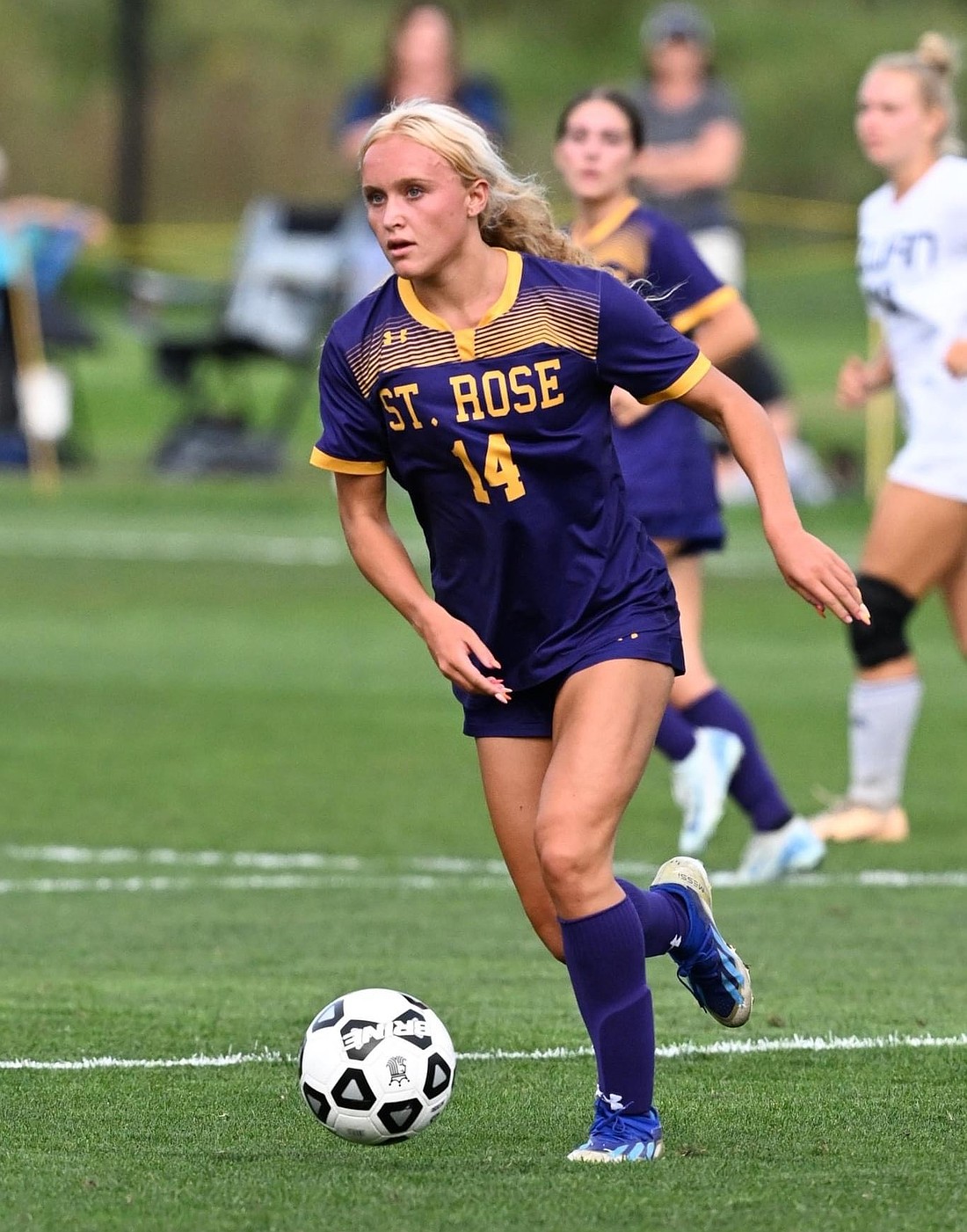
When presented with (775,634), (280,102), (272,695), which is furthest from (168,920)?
(280,102)

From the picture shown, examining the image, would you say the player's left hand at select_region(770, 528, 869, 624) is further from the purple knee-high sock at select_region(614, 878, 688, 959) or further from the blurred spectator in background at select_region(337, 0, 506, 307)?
the blurred spectator in background at select_region(337, 0, 506, 307)

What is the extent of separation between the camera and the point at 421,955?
669 centimetres

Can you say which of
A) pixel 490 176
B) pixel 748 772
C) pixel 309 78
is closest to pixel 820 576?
pixel 490 176

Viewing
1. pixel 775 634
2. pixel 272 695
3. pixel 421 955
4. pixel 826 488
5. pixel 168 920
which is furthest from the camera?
pixel 826 488

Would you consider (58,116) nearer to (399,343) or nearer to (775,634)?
(775,634)

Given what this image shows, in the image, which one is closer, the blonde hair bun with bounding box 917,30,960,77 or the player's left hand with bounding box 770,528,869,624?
the player's left hand with bounding box 770,528,869,624

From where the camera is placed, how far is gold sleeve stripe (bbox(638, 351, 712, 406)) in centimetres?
492

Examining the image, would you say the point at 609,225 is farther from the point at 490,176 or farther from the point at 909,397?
the point at 490,176

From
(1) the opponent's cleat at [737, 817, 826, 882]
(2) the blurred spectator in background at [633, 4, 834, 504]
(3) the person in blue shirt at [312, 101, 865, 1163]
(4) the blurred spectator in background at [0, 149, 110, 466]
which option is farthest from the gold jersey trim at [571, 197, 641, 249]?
(4) the blurred spectator in background at [0, 149, 110, 466]

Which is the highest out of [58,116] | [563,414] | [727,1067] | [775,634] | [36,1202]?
[563,414]

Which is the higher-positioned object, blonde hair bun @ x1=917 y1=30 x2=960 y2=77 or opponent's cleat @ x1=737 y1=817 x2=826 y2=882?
blonde hair bun @ x1=917 y1=30 x2=960 y2=77

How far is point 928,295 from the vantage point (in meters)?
8.47

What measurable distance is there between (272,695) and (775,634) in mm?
3500

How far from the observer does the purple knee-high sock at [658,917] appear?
4922mm
